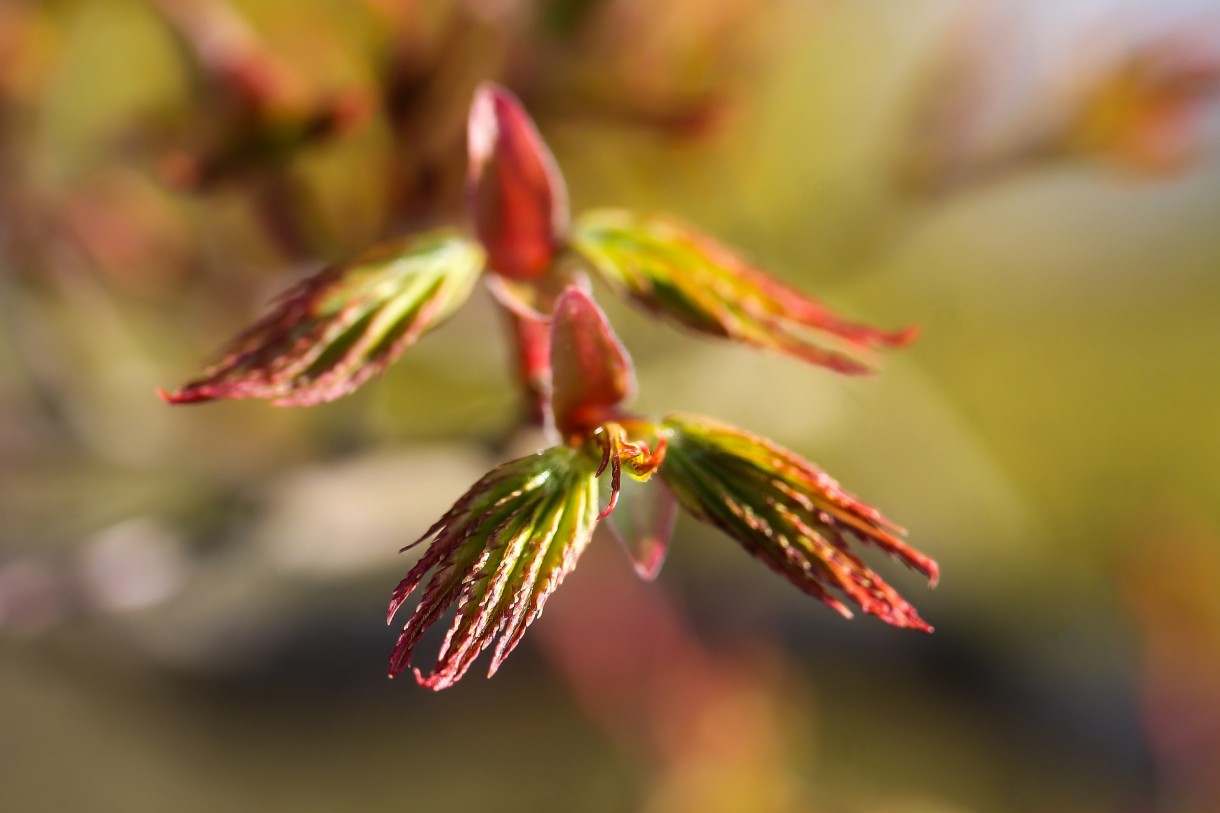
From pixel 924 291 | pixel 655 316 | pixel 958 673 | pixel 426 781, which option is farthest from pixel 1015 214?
pixel 655 316

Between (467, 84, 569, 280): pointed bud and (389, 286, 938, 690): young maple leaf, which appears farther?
(467, 84, 569, 280): pointed bud

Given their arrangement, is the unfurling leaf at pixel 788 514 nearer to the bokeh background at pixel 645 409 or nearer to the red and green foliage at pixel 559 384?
the red and green foliage at pixel 559 384

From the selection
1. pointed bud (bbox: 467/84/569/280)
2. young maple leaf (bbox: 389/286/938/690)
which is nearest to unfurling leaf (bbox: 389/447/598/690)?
young maple leaf (bbox: 389/286/938/690)

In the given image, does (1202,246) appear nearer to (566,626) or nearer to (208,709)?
(566,626)

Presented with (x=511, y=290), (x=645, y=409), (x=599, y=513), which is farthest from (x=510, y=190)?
(x=645, y=409)

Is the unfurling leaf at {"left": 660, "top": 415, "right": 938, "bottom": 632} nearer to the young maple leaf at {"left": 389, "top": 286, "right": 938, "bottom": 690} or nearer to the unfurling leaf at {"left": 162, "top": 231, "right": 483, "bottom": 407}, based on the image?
the young maple leaf at {"left": 389, "top": 286, "right": 938, "bottom": 690}

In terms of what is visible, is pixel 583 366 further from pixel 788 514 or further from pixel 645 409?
pixel 645 409
